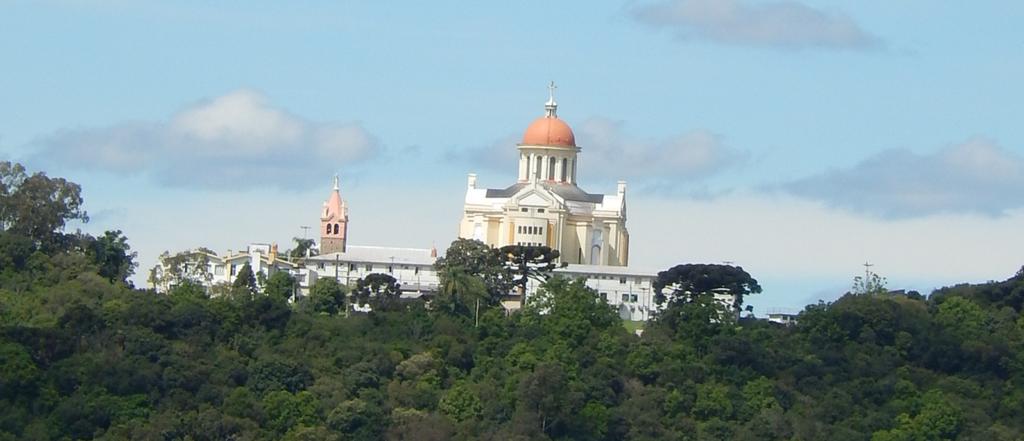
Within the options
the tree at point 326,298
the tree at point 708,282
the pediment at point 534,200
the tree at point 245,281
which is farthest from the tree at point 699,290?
the tree at point 245,281

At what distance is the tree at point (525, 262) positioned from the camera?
94.5 meters

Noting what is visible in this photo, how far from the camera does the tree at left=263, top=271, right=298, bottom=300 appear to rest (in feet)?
310

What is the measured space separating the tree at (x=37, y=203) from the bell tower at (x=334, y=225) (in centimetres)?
1057

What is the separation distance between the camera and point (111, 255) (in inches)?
3706

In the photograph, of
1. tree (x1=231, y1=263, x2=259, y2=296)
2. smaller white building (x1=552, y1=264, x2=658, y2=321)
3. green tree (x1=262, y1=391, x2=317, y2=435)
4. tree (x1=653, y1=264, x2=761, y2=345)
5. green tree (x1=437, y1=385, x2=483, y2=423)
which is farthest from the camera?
smaller white building (x1=552, y1=264, x2=658, y2=321)

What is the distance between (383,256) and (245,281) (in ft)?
20.8

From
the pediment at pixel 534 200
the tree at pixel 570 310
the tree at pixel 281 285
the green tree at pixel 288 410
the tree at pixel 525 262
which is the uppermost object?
the pediment at pixel 534 200

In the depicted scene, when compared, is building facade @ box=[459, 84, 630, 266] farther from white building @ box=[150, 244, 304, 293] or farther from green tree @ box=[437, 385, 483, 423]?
green tree @ box=[437, 385, 483, 423]

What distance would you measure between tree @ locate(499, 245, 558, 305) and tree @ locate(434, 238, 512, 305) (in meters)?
0.28

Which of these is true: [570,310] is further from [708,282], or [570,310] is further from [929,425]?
[929,425]

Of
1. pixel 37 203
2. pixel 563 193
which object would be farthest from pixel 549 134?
pixel 37 203

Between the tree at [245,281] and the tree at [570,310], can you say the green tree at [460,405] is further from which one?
the tree at [245,281]

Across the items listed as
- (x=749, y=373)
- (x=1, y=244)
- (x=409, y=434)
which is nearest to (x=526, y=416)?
(x=409, y=434)

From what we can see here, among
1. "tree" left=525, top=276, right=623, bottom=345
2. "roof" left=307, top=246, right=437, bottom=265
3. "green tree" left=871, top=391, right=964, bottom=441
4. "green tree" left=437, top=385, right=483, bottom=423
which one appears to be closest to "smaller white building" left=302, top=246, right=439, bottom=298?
"roof" left=307, top=246, right=437, bottom=265
